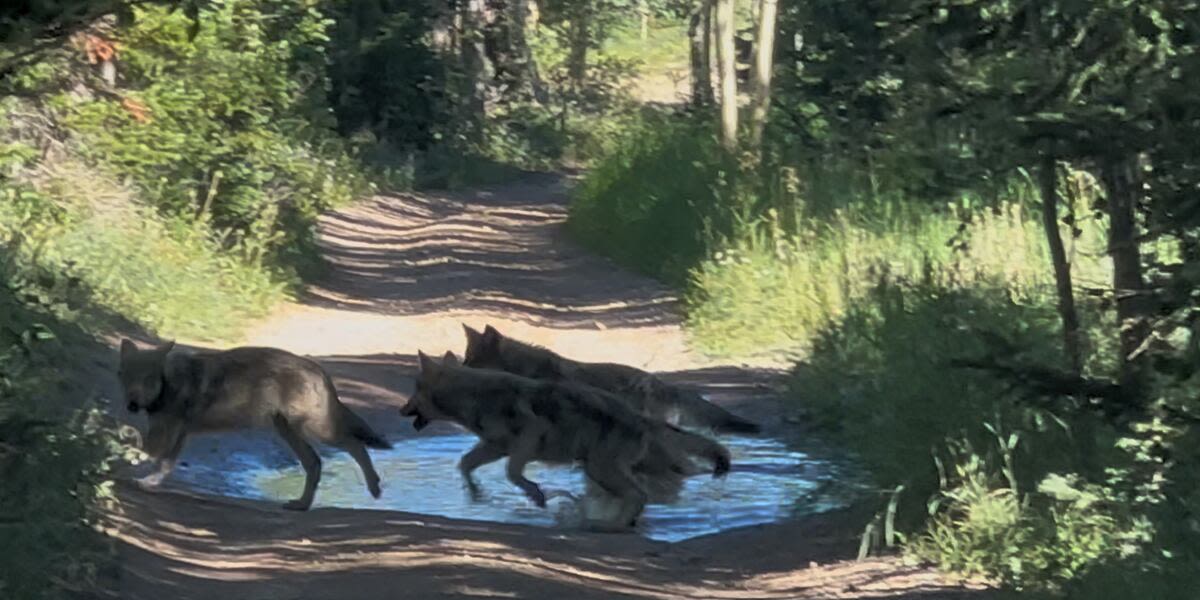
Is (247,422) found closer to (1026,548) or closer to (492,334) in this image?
(492,334)

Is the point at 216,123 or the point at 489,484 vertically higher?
the point at 216,123

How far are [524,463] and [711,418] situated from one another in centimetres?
165

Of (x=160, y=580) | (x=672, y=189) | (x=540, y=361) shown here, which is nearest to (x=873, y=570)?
(x=160, y=580)

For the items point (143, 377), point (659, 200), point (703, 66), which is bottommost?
point (143, 377)

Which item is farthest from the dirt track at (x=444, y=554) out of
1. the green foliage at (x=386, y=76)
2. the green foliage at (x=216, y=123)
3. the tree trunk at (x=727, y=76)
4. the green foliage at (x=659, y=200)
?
the green foliage at (x=386, y=76)

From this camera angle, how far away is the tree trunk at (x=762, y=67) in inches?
902

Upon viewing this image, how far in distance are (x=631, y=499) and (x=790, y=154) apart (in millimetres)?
11692

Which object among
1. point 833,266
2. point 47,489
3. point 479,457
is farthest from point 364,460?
point 833,266

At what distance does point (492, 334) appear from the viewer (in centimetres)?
1325

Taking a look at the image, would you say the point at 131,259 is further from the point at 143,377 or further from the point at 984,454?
the point at 984,454

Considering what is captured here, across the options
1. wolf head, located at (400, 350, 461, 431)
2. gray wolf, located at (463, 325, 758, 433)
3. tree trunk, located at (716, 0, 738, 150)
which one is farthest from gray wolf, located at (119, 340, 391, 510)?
tree trunk, located at (716, 0, 738, 150)

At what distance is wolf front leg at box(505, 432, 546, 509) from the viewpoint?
34.8ft

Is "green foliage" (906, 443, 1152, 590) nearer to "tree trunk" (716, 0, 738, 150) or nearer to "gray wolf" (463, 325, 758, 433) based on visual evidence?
"gray wolf" (463, 325, 758, 433)

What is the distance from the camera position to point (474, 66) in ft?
Result: 165
